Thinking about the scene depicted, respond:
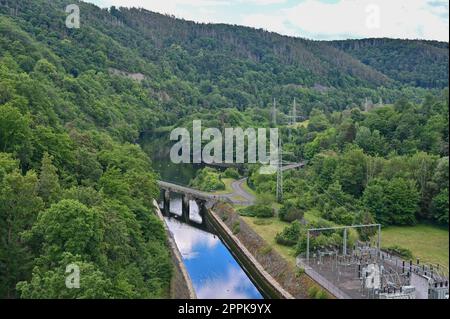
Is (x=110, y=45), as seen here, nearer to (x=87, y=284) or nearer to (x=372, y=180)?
(x=372, y=180)

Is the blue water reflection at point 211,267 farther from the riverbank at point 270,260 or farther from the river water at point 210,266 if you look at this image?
the riverbank at point 270,260

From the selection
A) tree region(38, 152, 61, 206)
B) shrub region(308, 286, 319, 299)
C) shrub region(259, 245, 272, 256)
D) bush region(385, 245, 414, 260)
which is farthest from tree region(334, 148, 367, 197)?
tree region(38, 152, 61, 206)

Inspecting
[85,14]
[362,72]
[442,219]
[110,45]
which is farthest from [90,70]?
[362,72]

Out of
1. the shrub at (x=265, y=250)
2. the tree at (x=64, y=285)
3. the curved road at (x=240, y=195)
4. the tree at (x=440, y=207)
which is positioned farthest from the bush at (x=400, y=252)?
the tree at (x=64, y=285)

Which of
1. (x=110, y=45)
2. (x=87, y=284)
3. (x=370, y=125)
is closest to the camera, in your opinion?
(x=87, y=284)

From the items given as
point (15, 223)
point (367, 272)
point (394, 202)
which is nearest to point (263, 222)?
point (394, 202)

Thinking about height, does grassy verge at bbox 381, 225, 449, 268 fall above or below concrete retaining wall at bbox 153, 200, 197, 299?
above

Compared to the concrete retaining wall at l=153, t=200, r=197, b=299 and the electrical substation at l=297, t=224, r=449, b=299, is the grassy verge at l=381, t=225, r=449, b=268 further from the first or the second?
the concrete retaining wall at l=153, t=200, r=197, b=299

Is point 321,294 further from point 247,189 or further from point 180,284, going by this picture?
point 247,189
